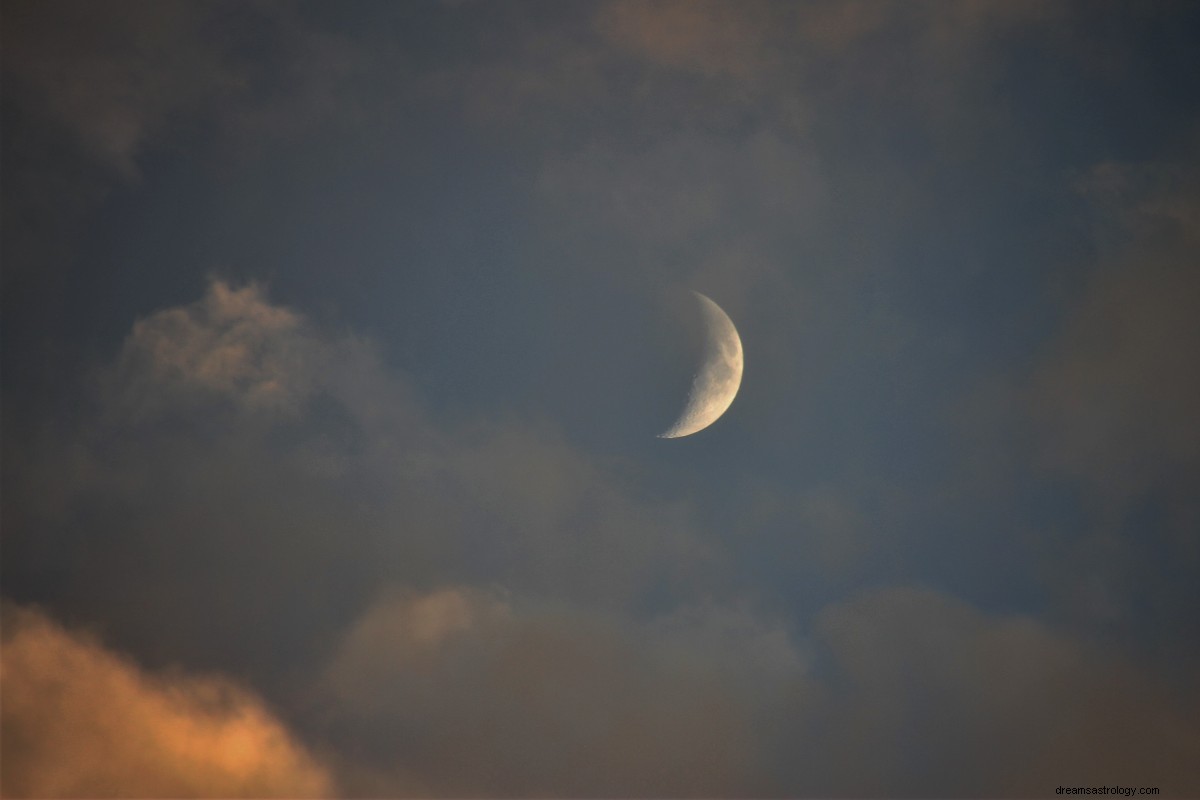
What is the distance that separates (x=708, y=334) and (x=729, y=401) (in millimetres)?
5322

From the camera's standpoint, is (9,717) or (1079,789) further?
(9,717)

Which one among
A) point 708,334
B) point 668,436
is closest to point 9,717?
point 668,436

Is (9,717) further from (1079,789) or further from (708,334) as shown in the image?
(1079,789)

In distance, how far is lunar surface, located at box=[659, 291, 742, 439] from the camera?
89.1 m

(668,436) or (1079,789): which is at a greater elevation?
(668,436)

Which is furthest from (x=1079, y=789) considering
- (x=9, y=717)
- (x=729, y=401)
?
(x=9, y=717)

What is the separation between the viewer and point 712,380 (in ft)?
293

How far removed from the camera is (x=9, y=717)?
94.9 meters

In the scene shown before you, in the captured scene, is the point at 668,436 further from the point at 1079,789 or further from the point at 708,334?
the point at 1079,789

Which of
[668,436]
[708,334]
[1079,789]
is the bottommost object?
[1079,789]

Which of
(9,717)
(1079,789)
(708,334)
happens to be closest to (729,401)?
(708,334)

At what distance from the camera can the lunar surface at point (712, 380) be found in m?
89.1

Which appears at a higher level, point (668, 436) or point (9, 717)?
point (668, 436)

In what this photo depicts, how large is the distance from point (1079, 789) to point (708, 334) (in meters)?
43.8
